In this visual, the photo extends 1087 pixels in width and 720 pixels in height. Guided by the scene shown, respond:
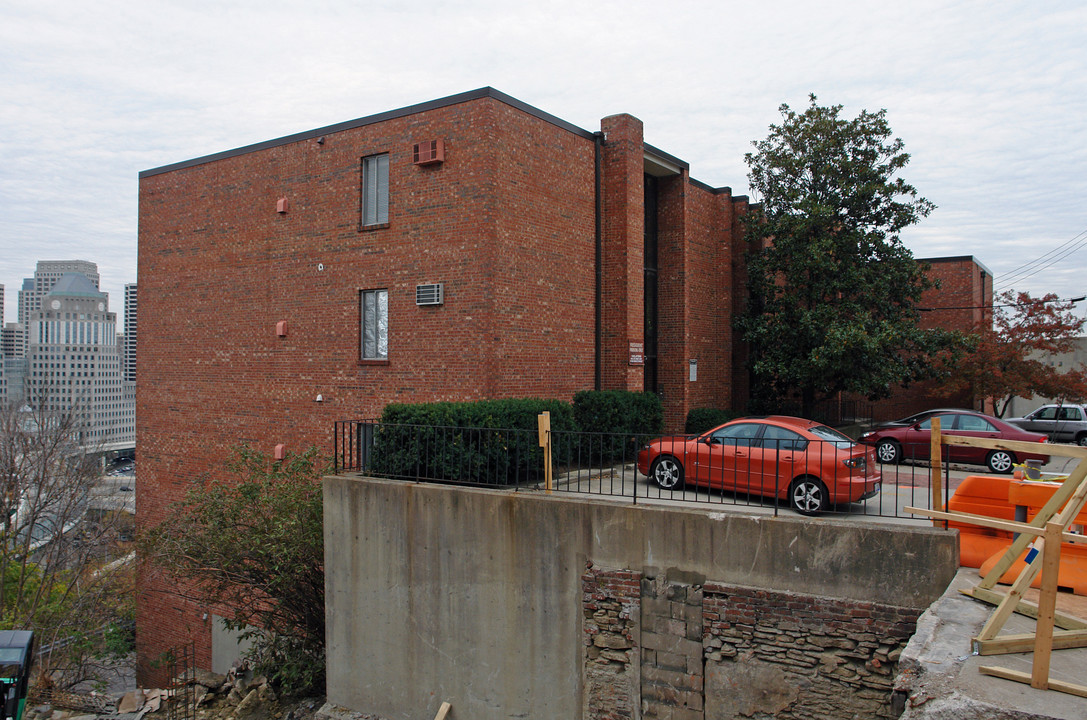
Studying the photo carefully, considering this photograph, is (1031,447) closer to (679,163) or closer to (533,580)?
(533,580)

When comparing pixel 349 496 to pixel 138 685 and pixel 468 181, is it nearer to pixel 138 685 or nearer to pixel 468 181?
pixel 468 181

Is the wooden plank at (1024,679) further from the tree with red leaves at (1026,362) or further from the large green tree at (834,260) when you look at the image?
the tree with red leaves at (1026,362)

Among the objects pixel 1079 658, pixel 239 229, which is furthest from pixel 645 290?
pixel 1079 658

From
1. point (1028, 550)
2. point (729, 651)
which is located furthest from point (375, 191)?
point (1028, 550)

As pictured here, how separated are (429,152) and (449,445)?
6.73m

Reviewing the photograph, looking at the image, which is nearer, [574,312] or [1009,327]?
[574,312]

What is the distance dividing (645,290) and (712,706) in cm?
1220

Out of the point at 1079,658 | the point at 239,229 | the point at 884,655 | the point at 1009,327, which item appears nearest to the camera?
the point at 1079,658

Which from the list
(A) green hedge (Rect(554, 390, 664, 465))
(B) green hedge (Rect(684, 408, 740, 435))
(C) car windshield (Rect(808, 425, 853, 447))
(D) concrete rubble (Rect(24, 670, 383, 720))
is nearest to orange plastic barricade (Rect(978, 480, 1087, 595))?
(C) car windshield (Rect(808, 425, 853, 447))

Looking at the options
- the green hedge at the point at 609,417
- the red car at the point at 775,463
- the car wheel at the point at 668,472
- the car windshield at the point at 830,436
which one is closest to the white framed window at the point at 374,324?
the green hedge at the point at 609,417

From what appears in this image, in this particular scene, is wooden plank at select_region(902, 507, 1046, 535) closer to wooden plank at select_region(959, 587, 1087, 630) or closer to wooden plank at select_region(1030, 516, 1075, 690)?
wooden plank at select_region(1030, 516, 1075, 690)

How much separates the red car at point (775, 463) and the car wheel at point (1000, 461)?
6259mm

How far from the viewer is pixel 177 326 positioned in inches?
764

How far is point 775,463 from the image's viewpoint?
10578 mm
